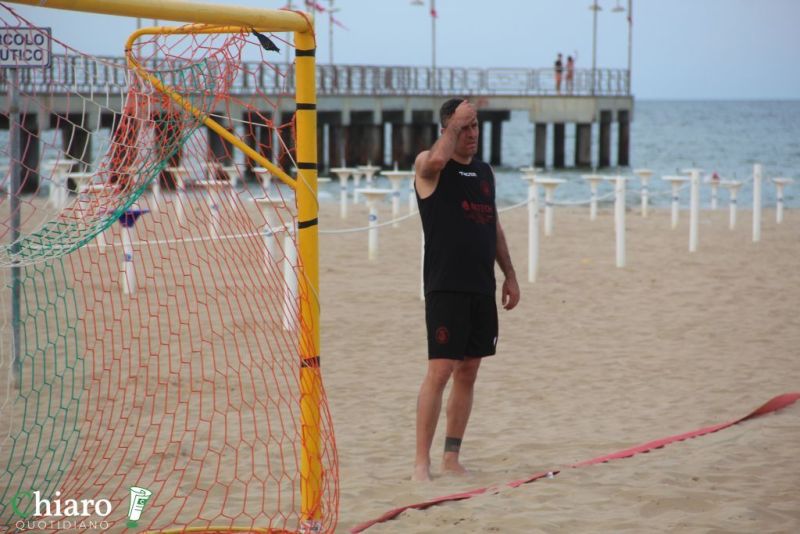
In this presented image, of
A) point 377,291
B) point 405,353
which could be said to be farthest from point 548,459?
point 377,291

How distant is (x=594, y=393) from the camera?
22.1 ft

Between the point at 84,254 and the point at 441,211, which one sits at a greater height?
the point at 441,211

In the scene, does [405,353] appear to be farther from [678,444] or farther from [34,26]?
[34,26]

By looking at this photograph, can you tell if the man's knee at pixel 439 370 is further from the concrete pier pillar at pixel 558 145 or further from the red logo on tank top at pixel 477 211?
the concrete pier pillar at pixel 558 145

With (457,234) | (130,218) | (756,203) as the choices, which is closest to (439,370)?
(457,234)

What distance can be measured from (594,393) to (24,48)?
148 inches

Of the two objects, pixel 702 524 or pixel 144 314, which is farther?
pixel 144 314

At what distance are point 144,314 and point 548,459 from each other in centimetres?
496

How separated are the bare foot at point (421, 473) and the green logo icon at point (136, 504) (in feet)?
3.72

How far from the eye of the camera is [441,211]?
4.73 meters

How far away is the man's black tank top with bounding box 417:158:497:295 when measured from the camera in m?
4.71

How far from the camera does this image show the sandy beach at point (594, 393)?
14.2 feet

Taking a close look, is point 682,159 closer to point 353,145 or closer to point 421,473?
point 353,145

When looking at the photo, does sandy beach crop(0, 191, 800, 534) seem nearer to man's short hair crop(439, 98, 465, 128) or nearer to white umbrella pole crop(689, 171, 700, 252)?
man's short hair crop(439, 98, 465, 128)
